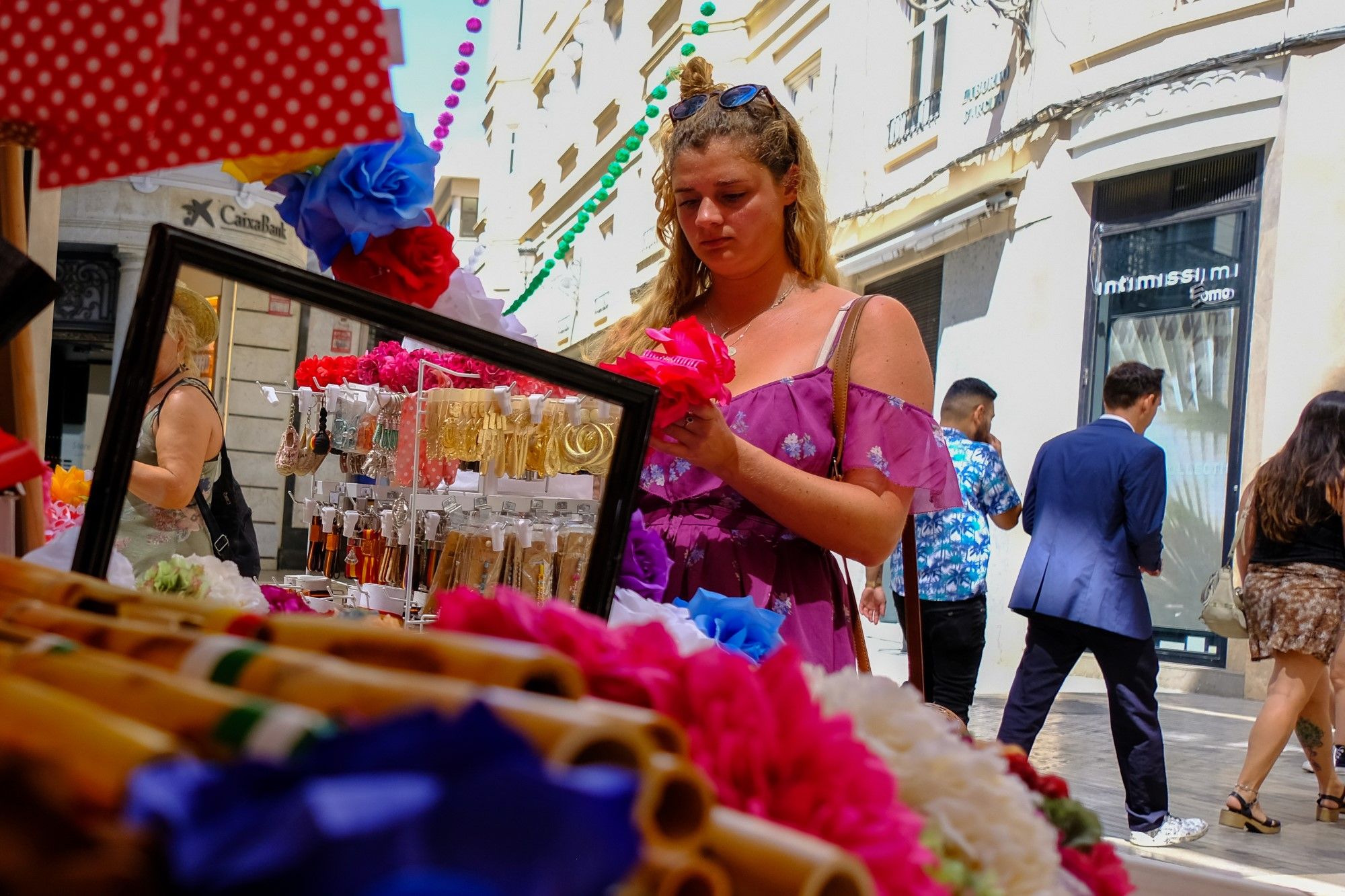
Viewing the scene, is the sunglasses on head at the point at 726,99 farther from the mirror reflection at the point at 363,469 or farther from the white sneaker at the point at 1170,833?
the white sneaker at the point at 1170,833

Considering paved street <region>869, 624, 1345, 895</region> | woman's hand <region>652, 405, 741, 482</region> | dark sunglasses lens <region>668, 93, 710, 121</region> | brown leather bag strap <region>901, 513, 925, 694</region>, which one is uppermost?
dark sunglasses lens <region>668, 93, 710, 121</region>

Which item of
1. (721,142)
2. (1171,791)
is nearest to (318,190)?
(721,142)

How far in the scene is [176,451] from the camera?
1597 mm

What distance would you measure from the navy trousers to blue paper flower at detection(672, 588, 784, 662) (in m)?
3.16

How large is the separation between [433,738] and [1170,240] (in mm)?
9004

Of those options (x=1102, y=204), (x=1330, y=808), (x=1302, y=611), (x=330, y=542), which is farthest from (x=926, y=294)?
(x=330, y=542)

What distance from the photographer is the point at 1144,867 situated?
2.83ft

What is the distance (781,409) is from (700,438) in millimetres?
320

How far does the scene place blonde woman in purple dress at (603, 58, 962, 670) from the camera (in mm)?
1477

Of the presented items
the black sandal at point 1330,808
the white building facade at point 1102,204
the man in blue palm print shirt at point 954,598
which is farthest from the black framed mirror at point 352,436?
the white building facade at point 1102,204

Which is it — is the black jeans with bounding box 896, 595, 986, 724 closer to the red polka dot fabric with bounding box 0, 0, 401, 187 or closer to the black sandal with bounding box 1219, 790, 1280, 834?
the black sandal with bounding box 1219, 790, 1280, 834

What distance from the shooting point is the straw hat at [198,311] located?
85 cm

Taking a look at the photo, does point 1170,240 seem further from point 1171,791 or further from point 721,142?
point 721,142

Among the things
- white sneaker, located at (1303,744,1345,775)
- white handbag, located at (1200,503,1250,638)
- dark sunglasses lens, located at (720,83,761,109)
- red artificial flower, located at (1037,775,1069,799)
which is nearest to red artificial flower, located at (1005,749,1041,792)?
red artificial flower, located at (1037,775,1069,799)
